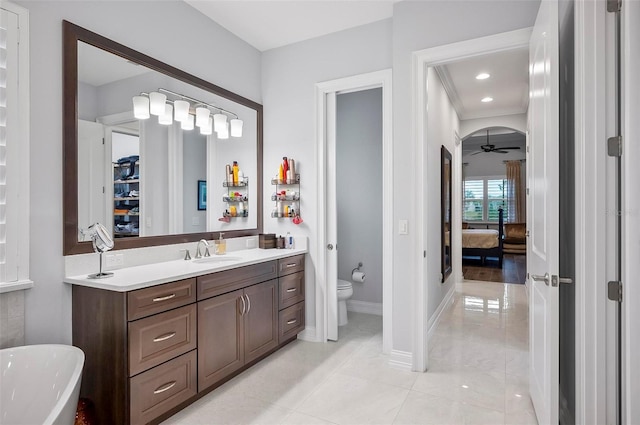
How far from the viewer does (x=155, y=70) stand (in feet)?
8.41

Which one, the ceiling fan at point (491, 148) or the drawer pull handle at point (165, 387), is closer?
the drawer pull handle at point (165, 387)

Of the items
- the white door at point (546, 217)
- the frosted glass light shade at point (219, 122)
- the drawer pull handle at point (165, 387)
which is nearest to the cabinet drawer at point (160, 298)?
the drawer pull handle at point (165, 387)

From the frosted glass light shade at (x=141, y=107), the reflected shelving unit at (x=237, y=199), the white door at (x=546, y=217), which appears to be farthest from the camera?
the reflected shelving unit at (x=237, y=199)

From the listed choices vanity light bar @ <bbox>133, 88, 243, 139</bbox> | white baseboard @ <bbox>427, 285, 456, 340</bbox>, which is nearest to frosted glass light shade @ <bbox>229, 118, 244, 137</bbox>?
vanity light bar @ <bbox>133, 88, 243, 139</bbox>

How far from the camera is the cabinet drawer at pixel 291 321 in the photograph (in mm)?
3051

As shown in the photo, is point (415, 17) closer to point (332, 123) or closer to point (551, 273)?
point (332, 123)

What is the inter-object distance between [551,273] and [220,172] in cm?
256

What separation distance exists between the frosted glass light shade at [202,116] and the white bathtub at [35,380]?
6.22 ft

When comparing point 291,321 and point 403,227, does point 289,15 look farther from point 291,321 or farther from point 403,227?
point 291,321

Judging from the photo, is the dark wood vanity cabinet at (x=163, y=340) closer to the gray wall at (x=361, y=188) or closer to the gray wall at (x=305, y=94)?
the gray wall at (x=305, y=94)

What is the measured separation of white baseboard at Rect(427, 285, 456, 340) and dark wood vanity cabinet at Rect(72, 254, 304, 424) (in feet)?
5.53

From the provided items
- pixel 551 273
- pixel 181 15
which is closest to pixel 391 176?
pixel 551 273

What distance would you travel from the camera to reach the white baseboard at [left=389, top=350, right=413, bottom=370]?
8.93 ft
